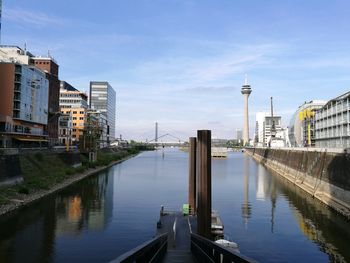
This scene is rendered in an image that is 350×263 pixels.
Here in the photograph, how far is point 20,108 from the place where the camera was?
85625 mm

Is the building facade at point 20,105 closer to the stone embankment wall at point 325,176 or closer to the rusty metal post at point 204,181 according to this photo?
the stone embankment wall at point 325,176

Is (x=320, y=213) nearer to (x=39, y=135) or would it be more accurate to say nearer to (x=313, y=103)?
(x=39, y=135)

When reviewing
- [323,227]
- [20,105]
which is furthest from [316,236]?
[20,105]

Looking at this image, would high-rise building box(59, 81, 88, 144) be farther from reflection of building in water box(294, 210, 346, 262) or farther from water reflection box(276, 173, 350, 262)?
reflection of building in water box(294, 210, 346, 262)

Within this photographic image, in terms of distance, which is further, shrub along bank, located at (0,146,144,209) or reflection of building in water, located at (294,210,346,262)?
shrub along bank, located at (0,146,144,209)

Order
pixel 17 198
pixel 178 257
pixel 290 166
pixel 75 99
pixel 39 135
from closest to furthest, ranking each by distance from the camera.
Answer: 1. pixel 178 257
2. pixel 17 198
3. pixel 290 166
4. pixel 39 135
5. pixel 75 99

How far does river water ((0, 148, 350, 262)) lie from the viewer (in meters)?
26.8

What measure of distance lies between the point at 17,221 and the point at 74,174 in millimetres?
40243

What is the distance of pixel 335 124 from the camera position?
85500 millimetres

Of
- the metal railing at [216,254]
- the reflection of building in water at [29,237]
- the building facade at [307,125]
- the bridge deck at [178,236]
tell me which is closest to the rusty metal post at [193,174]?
the bridge deck at [178,236]

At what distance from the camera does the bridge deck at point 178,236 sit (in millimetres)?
18266

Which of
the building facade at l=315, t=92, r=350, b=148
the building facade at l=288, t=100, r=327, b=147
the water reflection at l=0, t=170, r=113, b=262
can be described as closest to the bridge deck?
the water reflection at l=0, t=170, r=113, b=262

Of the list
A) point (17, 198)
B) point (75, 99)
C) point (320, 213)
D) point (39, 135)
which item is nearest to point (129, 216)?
point (17, 198)

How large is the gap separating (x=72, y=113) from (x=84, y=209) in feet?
416
